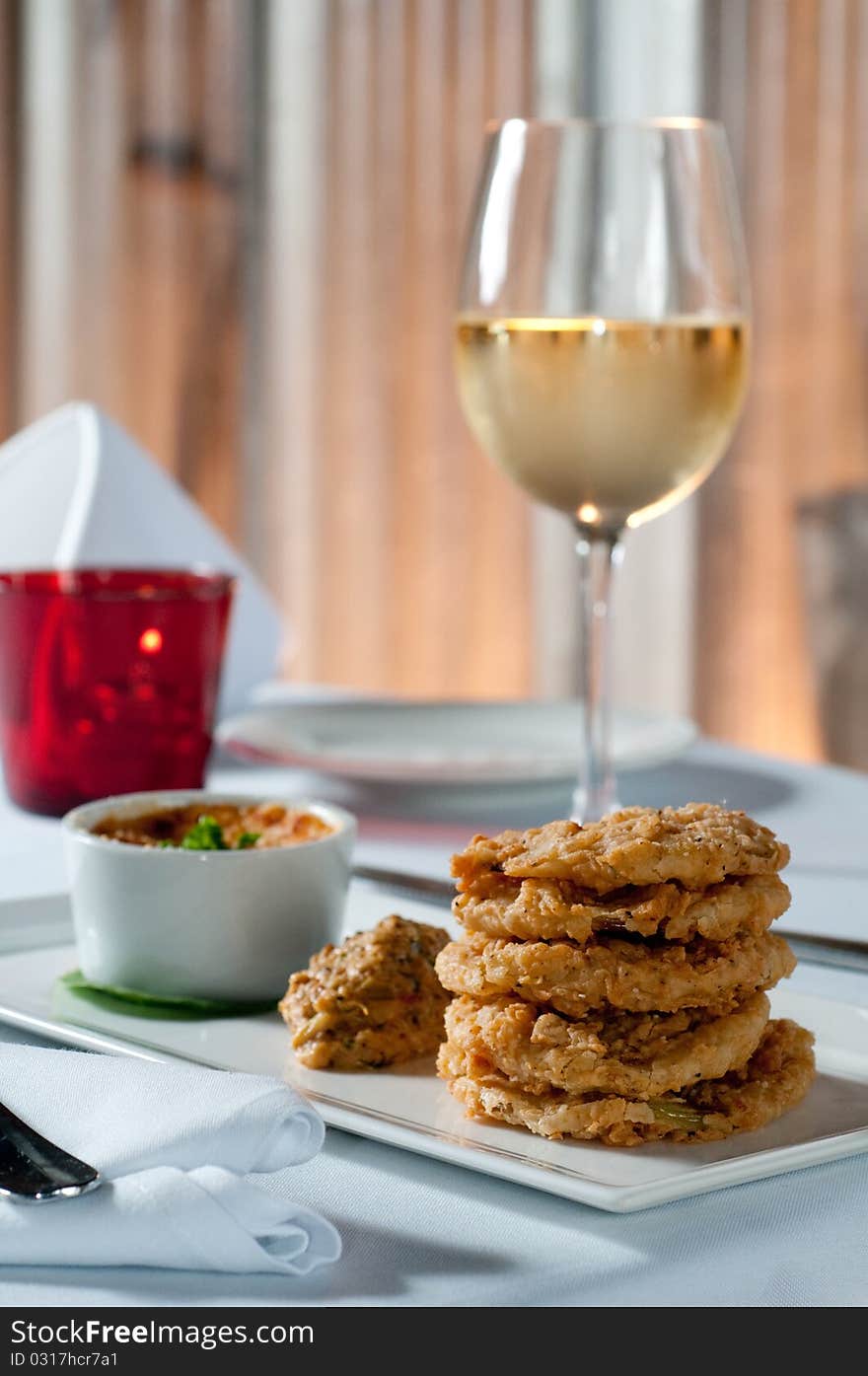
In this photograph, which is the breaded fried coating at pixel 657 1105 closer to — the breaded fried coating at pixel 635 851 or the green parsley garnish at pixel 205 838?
the breaded fried coating at pixel 635 851

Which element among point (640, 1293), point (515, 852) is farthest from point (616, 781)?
point (640, 1293)

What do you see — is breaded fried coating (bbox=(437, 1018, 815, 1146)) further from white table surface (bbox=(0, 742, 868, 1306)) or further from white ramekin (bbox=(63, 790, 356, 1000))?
white ramekin (bbox=(63, 790, 356, 1000))

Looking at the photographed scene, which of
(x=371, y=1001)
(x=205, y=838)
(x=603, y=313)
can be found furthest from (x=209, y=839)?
(x=603, y=313)

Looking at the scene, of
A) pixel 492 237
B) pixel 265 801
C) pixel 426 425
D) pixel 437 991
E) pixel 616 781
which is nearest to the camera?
pixel 437 991

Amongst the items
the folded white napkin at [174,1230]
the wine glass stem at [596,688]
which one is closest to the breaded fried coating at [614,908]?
the folded white napkin at [174,1230]
